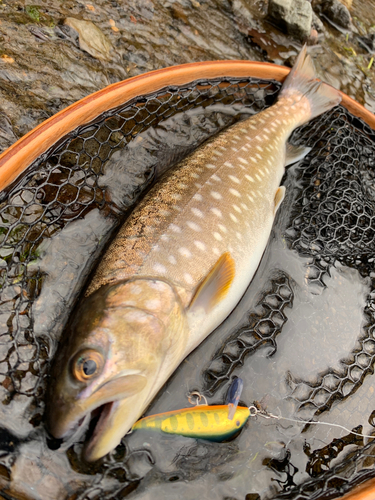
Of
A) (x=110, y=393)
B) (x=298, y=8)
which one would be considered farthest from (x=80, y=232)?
(x=298, y=8)

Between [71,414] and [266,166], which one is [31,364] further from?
[266,166]

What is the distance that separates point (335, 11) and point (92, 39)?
3.99 metres

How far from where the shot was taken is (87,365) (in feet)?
5.65

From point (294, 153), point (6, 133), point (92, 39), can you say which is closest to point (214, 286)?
point (294, 153)

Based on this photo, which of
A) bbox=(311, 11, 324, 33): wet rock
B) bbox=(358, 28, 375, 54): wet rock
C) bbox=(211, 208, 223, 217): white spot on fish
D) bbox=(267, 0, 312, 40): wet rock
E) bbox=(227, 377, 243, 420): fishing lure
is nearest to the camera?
bbox=(227, 377, 243, 420): fishing lure

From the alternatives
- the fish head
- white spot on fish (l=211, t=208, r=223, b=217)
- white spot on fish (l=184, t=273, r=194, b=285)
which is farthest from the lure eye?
white spot on fish (l=211, t=208, r=223, b=217)

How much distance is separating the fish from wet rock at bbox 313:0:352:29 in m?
3.38

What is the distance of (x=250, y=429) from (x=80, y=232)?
1917mm

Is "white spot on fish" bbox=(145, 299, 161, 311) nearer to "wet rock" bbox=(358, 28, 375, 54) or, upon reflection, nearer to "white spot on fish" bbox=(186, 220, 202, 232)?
"white spot on fish" bbox=(186, 220, 202, 232)

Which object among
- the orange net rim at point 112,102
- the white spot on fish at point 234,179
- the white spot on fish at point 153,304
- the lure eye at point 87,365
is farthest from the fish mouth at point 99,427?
the white spot on fish at point 234,179

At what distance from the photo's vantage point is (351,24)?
543 centimetres

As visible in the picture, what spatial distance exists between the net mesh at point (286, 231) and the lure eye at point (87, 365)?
499 millimetres

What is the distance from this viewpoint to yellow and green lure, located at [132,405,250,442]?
2.04 metres

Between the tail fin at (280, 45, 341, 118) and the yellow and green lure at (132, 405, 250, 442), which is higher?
the tail fin at (280, 45, 341, 118)
